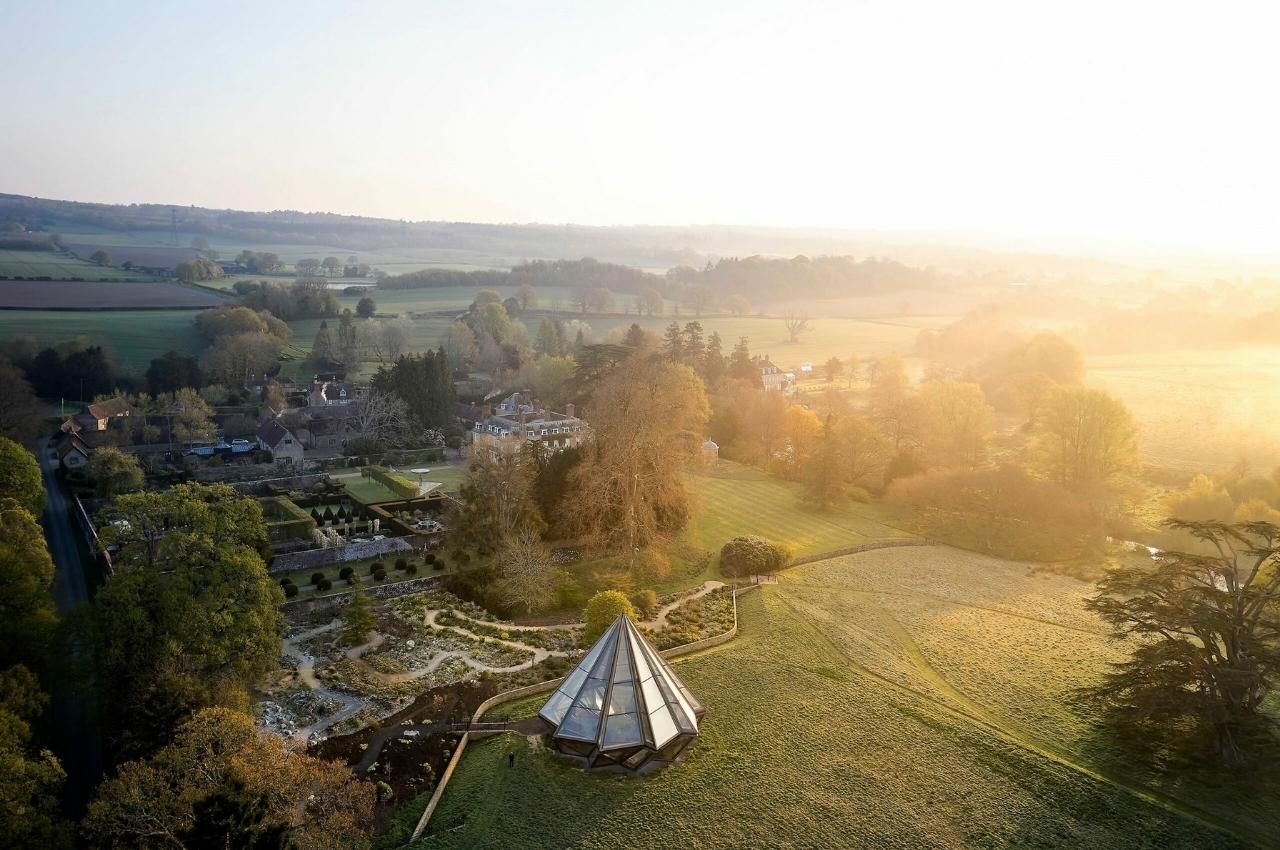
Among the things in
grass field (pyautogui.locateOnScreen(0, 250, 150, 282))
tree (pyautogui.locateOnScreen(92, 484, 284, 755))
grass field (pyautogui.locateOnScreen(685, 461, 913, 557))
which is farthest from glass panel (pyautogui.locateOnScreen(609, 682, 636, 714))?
grass field (pyautogui.locateOnScreen(0, 250, 150, 282))

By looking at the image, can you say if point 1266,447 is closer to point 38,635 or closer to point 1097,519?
point 1097,519

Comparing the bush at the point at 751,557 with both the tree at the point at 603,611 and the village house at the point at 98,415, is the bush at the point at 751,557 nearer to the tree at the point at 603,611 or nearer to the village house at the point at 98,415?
the tree at the point at 603,611

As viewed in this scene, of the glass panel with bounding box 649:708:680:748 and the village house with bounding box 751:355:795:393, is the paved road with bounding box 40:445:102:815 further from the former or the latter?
the village house with bounding box 751:355:795:393

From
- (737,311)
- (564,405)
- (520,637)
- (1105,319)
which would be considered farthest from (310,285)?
(1105,319)

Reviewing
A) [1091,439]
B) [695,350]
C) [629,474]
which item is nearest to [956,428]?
[1091,439]

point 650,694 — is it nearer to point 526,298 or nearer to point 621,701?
point 621,701
